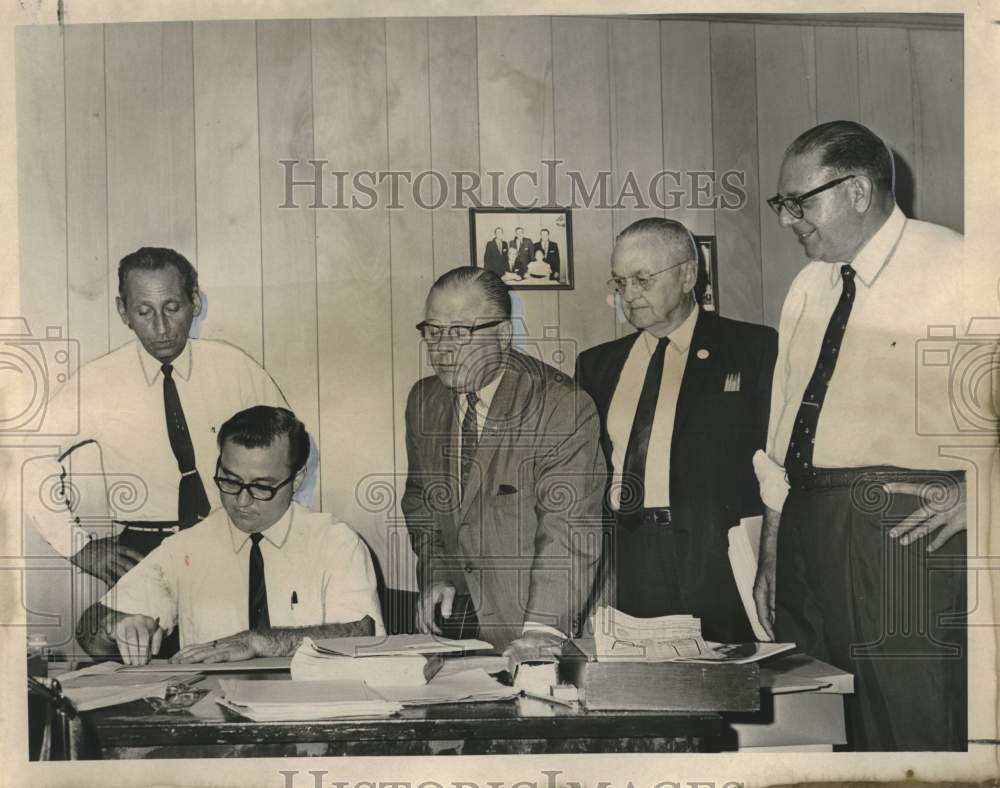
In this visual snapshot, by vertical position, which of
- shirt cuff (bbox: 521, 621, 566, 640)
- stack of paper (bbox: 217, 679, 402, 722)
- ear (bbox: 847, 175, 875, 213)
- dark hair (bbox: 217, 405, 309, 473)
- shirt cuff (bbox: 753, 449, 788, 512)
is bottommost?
stack of paper (bbox: 217, 679, 402, 722)

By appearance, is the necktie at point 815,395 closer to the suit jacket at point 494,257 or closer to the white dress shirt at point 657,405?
the white dress shirt at point 657,405

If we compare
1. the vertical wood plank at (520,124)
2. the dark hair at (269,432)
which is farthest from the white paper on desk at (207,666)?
the vertical wood plank at (520,124)

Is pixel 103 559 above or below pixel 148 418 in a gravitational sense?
below

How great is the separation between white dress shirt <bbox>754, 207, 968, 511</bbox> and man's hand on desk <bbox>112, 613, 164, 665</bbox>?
217 cm

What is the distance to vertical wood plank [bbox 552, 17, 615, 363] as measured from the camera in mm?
4664

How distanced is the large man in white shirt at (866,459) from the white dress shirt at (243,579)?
4.68 ft

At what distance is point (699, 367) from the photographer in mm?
4684

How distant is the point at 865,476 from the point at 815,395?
1.08 ft

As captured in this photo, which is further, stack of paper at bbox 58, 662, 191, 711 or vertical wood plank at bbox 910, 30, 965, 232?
vertical wood plank at bbox 910, 30, 965, 232

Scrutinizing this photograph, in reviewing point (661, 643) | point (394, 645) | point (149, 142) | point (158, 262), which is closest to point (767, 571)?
point (661, 643)

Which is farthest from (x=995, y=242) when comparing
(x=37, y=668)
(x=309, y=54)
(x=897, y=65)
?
(x=37, y=668)

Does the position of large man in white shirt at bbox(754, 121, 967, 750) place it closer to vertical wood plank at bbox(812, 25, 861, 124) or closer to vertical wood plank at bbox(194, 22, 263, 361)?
vertical wood plank at bbox(812, 25, 861, 124)

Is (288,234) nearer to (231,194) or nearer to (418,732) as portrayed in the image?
(231,194)

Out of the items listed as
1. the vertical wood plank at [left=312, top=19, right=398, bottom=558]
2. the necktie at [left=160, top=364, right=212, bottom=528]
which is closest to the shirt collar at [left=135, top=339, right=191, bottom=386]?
the necktie at [left=160, top=364, right=212, bottom=528]
